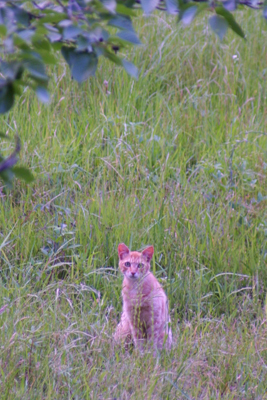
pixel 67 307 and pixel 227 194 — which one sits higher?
pixel 227 194

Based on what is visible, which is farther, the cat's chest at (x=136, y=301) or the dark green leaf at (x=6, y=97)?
the cat's chest at (x=136, y=301)

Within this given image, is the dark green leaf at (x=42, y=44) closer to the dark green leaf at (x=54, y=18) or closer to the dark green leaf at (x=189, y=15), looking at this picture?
the dark green leaf at (x=54, y=18)

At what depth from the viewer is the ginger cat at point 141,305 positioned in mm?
3271

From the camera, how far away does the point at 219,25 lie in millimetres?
1139

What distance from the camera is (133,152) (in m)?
4.43

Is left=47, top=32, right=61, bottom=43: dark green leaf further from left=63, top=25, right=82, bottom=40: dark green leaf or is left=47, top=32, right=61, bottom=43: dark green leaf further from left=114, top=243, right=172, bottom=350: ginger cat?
left=114, top=243, right=172, bottom=350: ginger cat

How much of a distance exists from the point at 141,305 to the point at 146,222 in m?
0.77

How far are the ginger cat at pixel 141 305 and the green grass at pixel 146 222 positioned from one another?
10 cm

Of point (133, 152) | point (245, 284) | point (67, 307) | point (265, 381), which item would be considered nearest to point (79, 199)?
point (133, 152)

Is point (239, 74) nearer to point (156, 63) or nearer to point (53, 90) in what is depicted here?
point (156, 63)

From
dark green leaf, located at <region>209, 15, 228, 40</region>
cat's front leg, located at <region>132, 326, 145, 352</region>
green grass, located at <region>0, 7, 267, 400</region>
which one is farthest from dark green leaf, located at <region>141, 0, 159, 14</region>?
cat's front leg, located at <region>132, 326, 145, 352</region>

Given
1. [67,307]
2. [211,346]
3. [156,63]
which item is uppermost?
[156,63]

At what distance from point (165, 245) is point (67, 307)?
90 centimetres

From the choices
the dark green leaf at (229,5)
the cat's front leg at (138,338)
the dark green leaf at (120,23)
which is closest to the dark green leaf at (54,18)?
the dark green leaf at (120,23)
